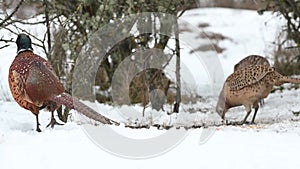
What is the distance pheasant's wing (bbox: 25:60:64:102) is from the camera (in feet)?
16.6

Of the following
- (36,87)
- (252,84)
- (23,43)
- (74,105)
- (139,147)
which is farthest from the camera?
(252,84)

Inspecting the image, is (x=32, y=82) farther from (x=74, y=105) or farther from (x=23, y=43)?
(x=23, y=43)

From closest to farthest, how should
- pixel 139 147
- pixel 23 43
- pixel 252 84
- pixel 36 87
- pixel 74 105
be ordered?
pixel 139 147 → pixel 36 87 → pixel 74 105 → pixel 23 43 → pixel 252 84

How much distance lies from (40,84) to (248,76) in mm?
2986

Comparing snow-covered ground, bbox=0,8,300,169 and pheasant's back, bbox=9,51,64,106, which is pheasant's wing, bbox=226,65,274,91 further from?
pheasant's back, bbox=9,51,64,106

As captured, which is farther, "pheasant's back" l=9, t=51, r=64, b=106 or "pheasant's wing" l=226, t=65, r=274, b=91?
"pheasant's wing" l=226, t=65, r=274, b=91

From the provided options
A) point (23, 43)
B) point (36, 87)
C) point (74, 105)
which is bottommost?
point (74, 105)

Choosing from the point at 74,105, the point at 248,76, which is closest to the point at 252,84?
the point at 248,76

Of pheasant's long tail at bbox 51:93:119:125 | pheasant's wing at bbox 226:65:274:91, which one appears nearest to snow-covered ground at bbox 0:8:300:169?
pheasant's long tail at bbox 51:93:119:125

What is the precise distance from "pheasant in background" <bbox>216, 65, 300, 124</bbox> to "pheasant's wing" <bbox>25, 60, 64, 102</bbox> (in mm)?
2766

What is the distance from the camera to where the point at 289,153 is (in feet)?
14.7

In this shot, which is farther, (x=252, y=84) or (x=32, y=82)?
(x=252, y=84)

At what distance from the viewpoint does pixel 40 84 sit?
509 cm

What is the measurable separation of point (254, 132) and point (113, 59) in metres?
4.79
